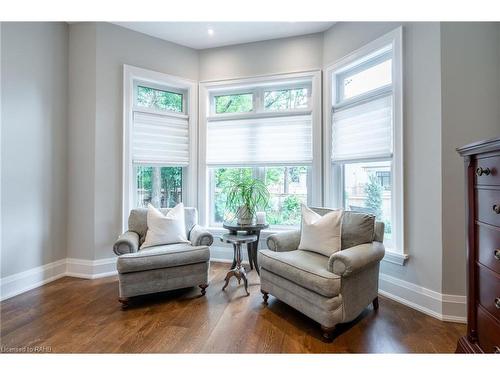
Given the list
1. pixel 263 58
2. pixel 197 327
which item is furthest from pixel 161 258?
pixel 263 58

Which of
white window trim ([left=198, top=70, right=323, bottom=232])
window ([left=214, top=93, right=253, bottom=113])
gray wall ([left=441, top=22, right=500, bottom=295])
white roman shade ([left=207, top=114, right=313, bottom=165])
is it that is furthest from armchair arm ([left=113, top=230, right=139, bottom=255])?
gray wall ([left=441, top=22, right=500, bottom=295])

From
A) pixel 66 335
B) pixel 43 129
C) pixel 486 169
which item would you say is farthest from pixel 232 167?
pixel 486 169

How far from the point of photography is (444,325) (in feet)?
6.47

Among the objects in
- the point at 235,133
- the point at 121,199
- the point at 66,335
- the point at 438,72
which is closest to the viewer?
the point at 66,335

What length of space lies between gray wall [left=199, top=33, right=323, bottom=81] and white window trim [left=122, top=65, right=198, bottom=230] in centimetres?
37

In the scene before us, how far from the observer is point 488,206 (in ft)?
3.96

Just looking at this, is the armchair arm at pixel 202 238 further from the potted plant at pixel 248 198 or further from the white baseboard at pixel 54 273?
the white baseboard at pixel 54 273

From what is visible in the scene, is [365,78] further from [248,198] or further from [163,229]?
[163,229]

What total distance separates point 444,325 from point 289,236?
1413 millimetres

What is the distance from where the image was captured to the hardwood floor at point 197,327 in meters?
1.71

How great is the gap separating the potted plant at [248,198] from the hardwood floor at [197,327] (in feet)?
2.79

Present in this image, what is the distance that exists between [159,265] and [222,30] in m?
2.95

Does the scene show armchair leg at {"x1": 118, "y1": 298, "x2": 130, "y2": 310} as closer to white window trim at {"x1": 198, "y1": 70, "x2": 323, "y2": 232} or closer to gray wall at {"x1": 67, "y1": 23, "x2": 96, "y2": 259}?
gray wall at {"x1": 67, "y1": 23, "x2": 96, "y2": 259}
